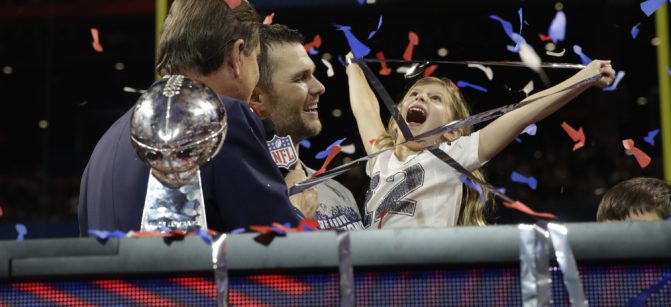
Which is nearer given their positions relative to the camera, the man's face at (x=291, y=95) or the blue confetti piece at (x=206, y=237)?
the blue confetti piece at (x=206, y=237)

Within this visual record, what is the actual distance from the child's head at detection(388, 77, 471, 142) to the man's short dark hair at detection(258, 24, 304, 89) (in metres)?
0.39

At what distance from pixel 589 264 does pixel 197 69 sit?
927 millimetres

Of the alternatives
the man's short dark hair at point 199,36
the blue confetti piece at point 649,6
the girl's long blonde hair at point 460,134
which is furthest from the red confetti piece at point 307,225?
the girl's long blonde hair at point 460,134

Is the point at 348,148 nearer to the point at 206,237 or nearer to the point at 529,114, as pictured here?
the point at 529,114

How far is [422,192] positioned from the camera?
7.61 feet

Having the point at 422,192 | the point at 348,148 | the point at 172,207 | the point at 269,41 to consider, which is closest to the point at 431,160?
the point at 422,192

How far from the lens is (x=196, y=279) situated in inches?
32.3

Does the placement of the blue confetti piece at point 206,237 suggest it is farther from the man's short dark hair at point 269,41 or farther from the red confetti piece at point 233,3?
the man's short dark hair at point 269,41

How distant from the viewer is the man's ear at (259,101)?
256cm

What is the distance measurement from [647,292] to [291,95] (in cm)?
184

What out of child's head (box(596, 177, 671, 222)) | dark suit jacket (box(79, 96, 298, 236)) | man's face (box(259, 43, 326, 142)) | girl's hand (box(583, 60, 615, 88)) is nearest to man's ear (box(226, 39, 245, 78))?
dark suit jacket (box(79, 96, 298, 236))

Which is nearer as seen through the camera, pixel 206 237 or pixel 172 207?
pixel 206 237

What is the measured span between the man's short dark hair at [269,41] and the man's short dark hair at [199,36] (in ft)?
3.17

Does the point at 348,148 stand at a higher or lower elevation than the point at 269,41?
lower
